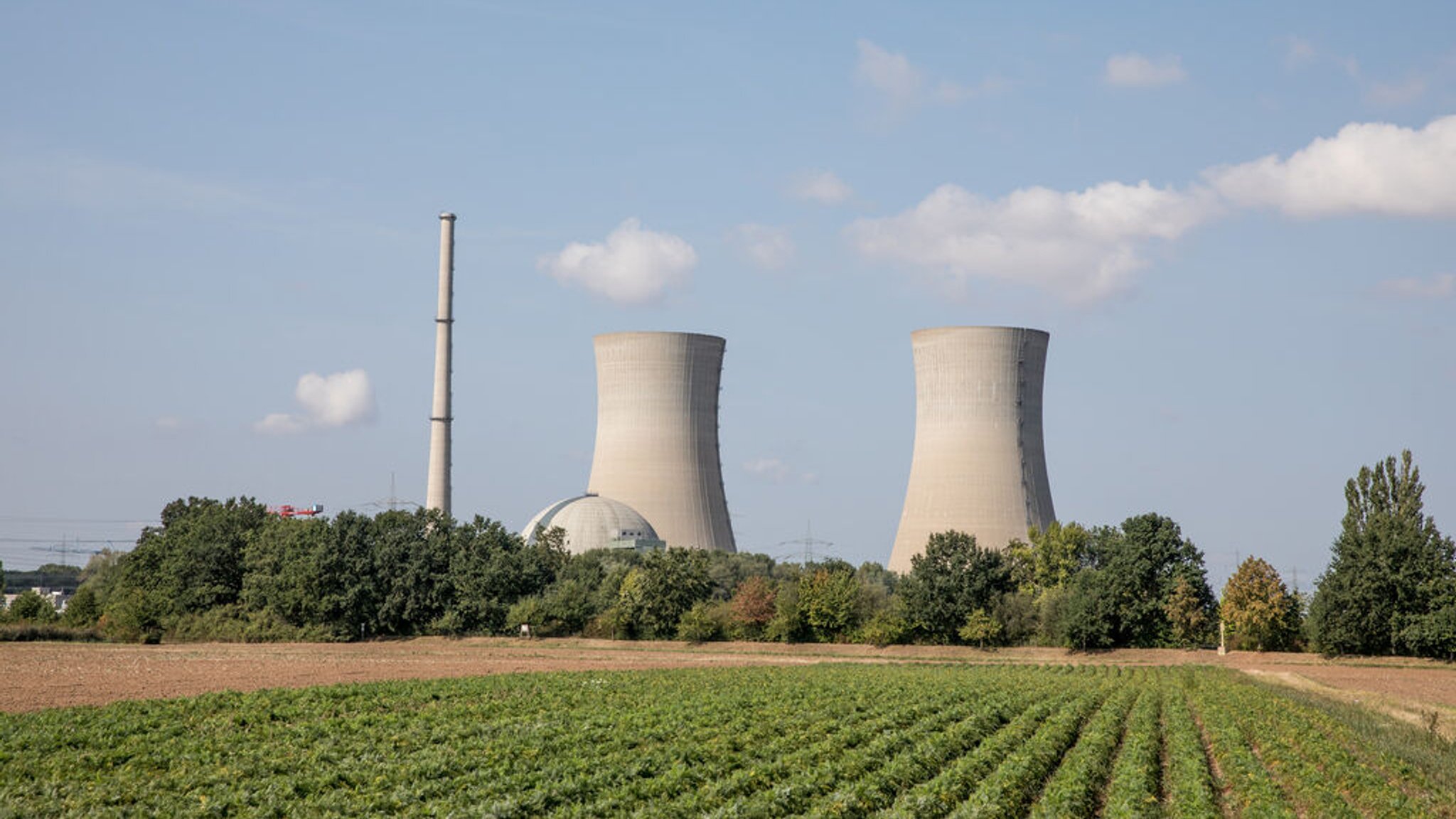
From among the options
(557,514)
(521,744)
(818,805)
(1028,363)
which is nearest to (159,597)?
(557,514)

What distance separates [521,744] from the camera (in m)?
17.0

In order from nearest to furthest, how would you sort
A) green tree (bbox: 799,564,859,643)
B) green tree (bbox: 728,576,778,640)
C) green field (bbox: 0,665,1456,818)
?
green field (bbox: 0,665,1456,818) → green tree (bbox: 799,564,859,643) → green tree (bbox: 728,576,778,640)

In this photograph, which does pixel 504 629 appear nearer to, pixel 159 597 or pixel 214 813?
pixel 159 597

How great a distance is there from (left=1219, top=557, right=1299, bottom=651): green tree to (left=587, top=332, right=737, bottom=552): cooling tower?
2392 centimetres

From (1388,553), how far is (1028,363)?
1599cm

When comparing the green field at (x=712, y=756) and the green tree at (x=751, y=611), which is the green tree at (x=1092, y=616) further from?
the green field at (x=712, y=756)

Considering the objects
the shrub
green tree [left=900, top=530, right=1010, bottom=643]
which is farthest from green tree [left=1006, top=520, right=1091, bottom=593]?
the shrub

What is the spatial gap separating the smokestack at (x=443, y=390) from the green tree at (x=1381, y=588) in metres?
41.6

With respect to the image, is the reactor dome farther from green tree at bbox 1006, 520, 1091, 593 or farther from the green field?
the green field

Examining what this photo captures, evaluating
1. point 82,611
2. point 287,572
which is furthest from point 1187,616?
point 82,611

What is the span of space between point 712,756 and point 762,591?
1436 inches

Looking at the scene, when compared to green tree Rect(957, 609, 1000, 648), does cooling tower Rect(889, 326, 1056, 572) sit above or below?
above

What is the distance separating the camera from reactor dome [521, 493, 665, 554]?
69812mm

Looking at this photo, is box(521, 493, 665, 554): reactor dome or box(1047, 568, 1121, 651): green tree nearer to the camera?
box(1047, 568, 1121, 651): green tree
